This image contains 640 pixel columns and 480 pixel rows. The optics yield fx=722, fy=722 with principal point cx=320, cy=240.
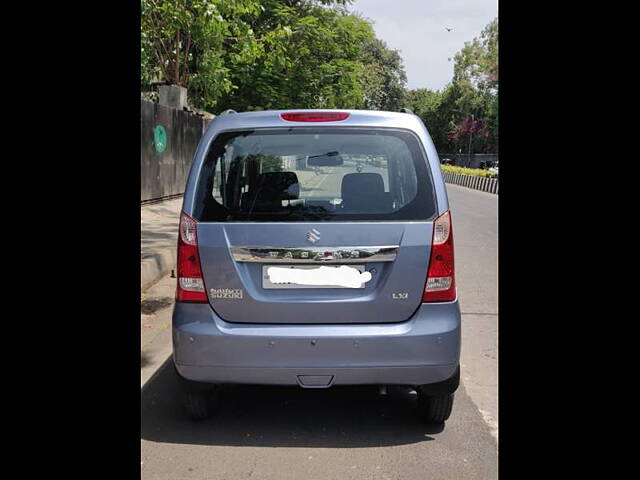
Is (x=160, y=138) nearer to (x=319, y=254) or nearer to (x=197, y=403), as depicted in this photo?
(x=197, y=403)

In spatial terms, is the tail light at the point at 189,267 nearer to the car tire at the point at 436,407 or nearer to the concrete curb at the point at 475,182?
the car tire at the point at 436,407

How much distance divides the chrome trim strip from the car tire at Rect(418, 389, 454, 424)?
0.83 m

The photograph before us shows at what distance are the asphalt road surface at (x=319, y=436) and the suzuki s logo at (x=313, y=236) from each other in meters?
1.07

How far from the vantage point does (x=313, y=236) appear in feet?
11.9

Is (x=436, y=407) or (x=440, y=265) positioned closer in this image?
(x=440, y=265)

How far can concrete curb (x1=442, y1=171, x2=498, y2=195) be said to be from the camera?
33.5m

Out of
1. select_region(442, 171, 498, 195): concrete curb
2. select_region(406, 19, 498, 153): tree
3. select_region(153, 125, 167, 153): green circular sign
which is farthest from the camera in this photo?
select_region(406, 19, 498, 153): tree

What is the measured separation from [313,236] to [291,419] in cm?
117

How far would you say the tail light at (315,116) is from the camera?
12.5 ft

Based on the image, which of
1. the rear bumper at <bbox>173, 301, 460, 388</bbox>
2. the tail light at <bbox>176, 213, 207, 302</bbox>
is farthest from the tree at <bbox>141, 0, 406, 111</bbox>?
the rear bumper at <bbox>173, 301, 460, 388</bbox>

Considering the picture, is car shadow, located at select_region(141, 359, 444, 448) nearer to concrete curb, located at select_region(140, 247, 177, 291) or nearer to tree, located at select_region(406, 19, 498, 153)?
concrete curb, located at select_region(140, 247, 177, 291)

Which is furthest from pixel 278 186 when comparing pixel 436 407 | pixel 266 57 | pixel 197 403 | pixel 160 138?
pixel 266 57

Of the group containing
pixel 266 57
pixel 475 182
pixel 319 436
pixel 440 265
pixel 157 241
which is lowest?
pixel 319 436
